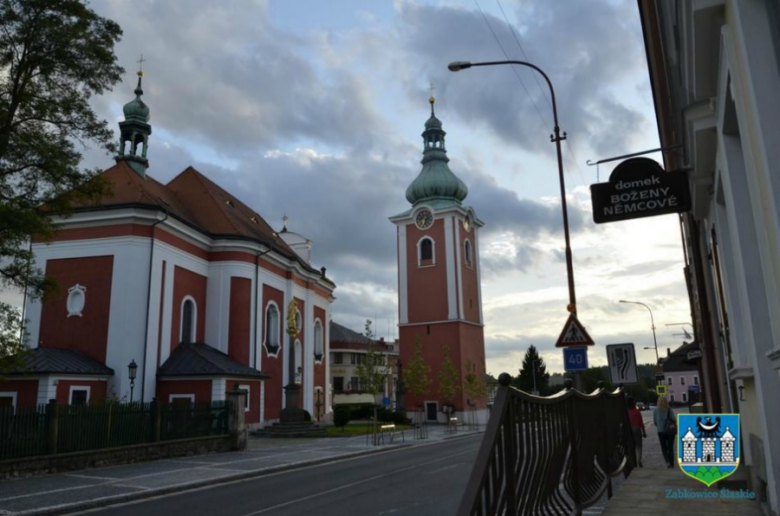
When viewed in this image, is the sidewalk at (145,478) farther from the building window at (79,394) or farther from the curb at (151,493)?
the building window at (79,394)

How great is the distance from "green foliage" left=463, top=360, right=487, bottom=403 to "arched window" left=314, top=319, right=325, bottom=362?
1217cm

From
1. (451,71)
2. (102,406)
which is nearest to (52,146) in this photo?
(102,406)

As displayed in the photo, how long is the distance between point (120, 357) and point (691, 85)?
2780 centimetres

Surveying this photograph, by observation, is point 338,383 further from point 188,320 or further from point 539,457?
point 539,457

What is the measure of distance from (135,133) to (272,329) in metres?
14.7

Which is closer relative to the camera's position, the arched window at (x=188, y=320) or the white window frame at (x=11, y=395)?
the white window frame at (x=11, y=395)

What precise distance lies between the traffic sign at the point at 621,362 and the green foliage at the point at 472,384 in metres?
38.4

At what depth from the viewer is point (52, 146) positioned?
55.6 feet

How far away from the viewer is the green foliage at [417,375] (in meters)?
48.2

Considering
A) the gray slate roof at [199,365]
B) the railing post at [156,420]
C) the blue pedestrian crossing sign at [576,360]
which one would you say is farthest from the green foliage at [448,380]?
the blue pedestrian crossing sign at [576,360]

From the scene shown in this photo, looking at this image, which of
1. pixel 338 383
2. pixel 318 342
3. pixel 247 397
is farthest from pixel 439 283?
pixel 338 383

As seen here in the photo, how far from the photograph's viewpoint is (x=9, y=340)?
52.8 feet

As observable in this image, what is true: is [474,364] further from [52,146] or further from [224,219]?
[52,146]

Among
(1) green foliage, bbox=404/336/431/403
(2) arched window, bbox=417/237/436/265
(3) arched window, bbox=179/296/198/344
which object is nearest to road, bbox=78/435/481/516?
(3) arched window, bbox=179/296/198/344
